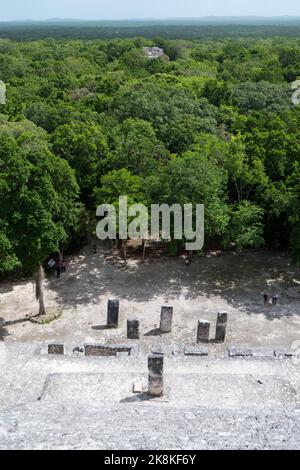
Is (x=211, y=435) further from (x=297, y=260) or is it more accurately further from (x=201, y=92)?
(x=201, y=92)

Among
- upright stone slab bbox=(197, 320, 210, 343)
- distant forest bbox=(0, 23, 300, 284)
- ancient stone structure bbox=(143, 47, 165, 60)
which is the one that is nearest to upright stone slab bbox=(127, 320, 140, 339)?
upright stone slab bbox=(197, 320, 210, 343)

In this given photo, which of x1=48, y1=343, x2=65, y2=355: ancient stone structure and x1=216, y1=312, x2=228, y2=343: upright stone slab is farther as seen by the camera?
x1=216, y1=312, x2=228, y2=343: upright stone slab

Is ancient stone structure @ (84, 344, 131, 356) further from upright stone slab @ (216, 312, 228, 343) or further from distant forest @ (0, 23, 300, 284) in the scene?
distant forest @ (0, 23, 300, 284)

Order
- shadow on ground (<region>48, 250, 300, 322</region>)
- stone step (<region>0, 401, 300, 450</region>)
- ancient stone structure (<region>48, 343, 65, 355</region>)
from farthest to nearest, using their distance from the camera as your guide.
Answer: shadow on ground (<region>48, 250, 300, 322</region>), ancient stone structure (<region>48, 343, 65, 355</region>), stone step (<region>0, 401, 300, 450</region>)

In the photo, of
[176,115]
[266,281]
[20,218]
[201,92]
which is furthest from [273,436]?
[201,92]

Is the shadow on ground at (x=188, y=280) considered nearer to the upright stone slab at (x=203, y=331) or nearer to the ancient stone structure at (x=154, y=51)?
the upright stone slab at (x=203, y=331)
